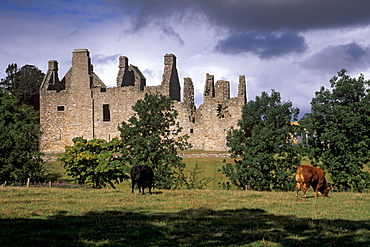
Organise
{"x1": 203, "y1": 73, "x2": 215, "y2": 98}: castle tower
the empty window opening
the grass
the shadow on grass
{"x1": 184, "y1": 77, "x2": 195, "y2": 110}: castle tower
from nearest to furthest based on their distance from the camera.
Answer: the shadow on grass < the grass < {"x1": 203, "y1": 73, "x2": 215, "y2": 98}: castle tower < {"x1": 184, "y1": 77, "x2": 195, "y2": 110}: castle tower < the empty window opening

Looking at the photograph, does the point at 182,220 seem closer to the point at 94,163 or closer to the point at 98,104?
the point at 94,163

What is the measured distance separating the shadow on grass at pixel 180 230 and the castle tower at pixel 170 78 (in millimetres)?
46485

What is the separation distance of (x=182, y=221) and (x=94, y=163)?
21.4m

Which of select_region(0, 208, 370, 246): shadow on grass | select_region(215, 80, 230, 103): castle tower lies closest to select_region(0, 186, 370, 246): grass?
select_region(0, 208, 370, 246): shadow on grass

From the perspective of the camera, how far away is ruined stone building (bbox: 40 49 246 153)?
59312mm

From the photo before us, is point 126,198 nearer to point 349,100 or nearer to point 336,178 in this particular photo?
point 336,178

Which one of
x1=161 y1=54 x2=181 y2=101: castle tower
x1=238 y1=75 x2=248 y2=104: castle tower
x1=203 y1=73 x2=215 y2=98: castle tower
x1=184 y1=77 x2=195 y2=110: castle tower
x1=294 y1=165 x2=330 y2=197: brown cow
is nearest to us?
x1=294 y1=165 x2=330 y2=197: brown cow

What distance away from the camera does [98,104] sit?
64.2 meters

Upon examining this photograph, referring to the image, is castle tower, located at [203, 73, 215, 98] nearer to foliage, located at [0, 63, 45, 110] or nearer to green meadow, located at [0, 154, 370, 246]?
foliage, located at [0, 63, 45, 110]

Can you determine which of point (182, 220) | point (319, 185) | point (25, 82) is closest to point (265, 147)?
point (319, 185)

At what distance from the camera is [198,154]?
5391 centimetres

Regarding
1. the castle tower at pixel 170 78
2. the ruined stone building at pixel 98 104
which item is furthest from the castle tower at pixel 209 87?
the castle tower at pixel 170 78

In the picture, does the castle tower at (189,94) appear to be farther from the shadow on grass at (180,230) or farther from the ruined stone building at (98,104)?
the shadow on grass at (180,230)

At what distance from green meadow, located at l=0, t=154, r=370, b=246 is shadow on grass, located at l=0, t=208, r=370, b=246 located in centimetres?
2
